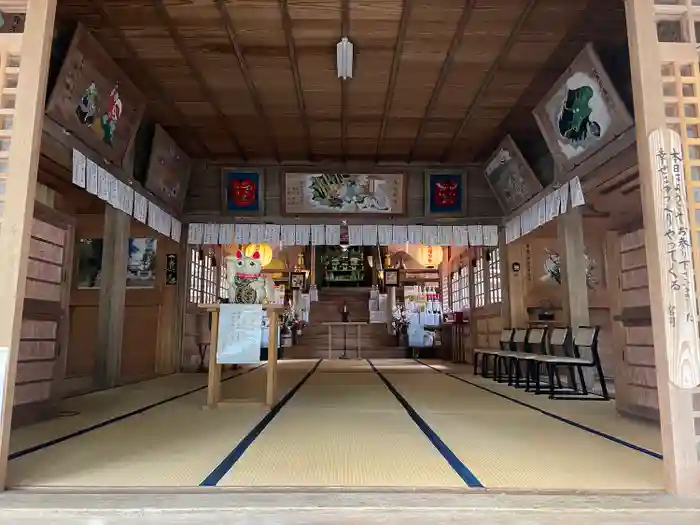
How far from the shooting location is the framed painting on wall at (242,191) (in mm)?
7871

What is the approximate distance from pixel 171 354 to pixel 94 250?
197 centimetres

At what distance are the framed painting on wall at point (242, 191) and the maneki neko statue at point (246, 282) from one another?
394 cm

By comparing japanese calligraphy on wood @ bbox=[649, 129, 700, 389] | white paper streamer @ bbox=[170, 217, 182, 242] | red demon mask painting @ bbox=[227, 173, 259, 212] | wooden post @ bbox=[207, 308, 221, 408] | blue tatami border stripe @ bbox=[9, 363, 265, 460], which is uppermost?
red demon mask painting @ bbox=[227, 173, 259, 212]

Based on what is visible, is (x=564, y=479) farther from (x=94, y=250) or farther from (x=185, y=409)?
(x=94, y=250)

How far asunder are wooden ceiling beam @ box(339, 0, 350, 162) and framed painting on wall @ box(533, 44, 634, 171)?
7.26 feet

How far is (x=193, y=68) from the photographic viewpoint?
4.96m

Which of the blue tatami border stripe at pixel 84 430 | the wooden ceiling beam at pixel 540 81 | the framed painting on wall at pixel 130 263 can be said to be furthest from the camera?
the framed painting on wall at pixel 130 263

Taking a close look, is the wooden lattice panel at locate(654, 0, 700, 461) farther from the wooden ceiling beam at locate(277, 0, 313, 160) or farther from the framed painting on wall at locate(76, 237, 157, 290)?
the framed painting on wall at locate(76, 237, 157, 290)

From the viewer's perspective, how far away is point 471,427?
292cm

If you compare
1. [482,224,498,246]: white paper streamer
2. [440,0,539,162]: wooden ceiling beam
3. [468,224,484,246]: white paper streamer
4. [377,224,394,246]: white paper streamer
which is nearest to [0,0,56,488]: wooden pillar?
[440,0,539,162]: wooden ceiling beam

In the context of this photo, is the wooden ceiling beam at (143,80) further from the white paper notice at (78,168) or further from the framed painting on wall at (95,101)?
the white paper notice at (78,168)

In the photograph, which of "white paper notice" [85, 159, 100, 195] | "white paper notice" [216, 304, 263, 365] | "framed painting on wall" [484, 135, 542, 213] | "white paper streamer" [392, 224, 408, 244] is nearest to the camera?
"white paper notice" [216, 304, 263, 365]

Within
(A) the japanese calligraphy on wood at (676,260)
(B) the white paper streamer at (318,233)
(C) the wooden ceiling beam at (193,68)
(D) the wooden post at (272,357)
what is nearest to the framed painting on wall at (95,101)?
(C) the wooden ceiling beam at (193,68)

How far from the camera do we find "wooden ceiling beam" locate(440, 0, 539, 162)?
161 inches
